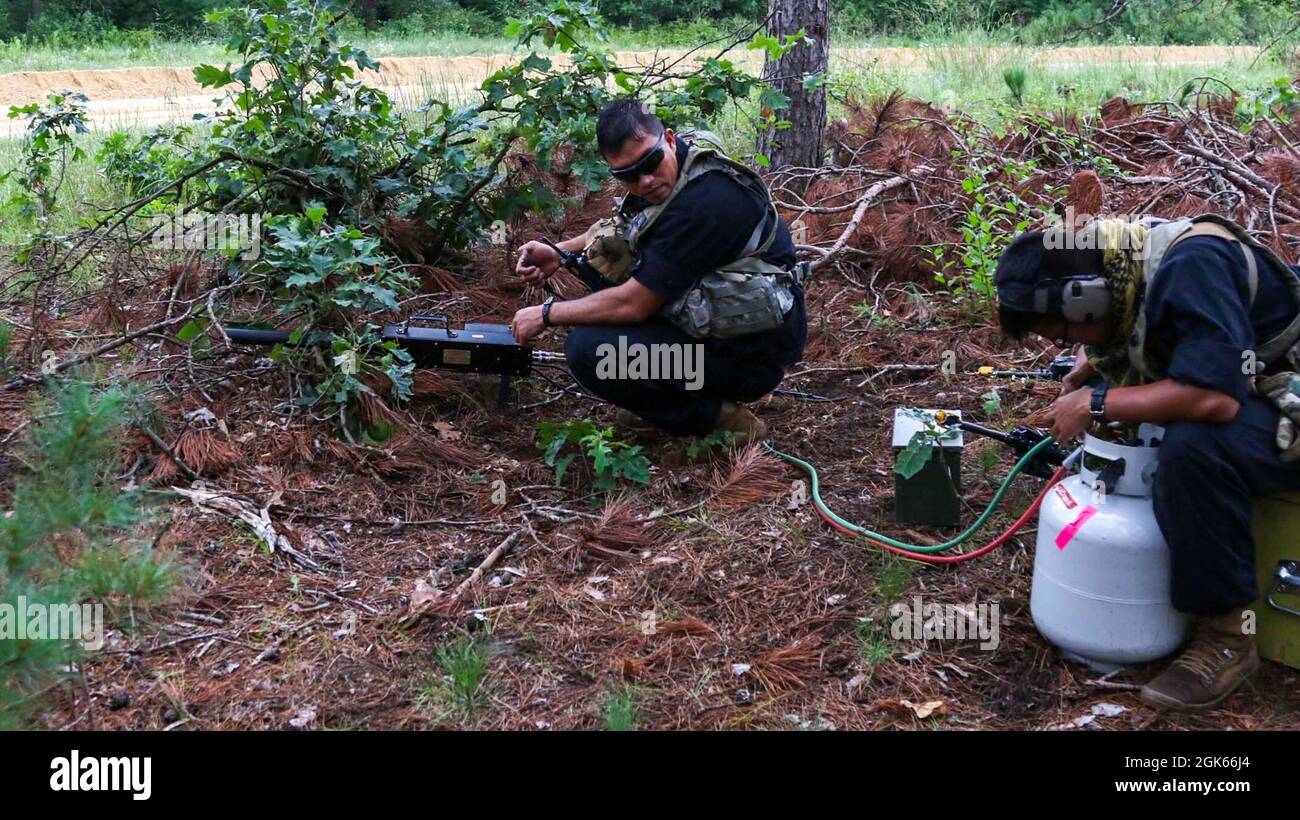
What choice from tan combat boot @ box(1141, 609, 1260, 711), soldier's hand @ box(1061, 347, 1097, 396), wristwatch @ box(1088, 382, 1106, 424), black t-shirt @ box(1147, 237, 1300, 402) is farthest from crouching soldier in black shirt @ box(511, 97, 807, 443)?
tan combat boot @ box(1141, 609, 1260, 711)

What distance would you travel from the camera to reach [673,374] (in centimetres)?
395

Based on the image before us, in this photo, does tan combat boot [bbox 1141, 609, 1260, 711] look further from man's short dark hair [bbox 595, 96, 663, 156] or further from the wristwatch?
man's short dark hair [bbox 595, 96, 663, 156]

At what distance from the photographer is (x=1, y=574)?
2.21 metres

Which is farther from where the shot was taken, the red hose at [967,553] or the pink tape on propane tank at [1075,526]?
the red hose at [967,553]

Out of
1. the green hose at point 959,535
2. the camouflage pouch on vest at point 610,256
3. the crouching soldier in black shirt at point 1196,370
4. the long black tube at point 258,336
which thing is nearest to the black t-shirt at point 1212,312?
the crouching soldier in black shirt at point 1196,370

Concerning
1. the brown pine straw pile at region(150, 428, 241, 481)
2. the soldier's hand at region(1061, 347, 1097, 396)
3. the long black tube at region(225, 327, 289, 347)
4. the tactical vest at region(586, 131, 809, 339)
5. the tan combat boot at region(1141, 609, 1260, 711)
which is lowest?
the tan combat boot at region(1141, 609, 1260, 711)

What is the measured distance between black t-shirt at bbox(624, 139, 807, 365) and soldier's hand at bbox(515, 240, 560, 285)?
45 cm

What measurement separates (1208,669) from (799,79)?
13.5ft

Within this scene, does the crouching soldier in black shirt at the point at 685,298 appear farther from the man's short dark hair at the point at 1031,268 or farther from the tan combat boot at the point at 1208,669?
the tan combat boot at the point at 1208,669

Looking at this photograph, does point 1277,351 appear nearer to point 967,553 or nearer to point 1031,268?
point 1031,268

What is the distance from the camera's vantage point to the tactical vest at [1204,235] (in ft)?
8.74

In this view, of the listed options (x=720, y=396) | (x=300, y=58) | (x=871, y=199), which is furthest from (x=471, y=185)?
(x=871, y=199)

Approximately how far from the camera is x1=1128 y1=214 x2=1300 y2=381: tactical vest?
2664 mm

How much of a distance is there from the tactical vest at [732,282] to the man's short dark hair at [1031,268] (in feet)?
3.90
